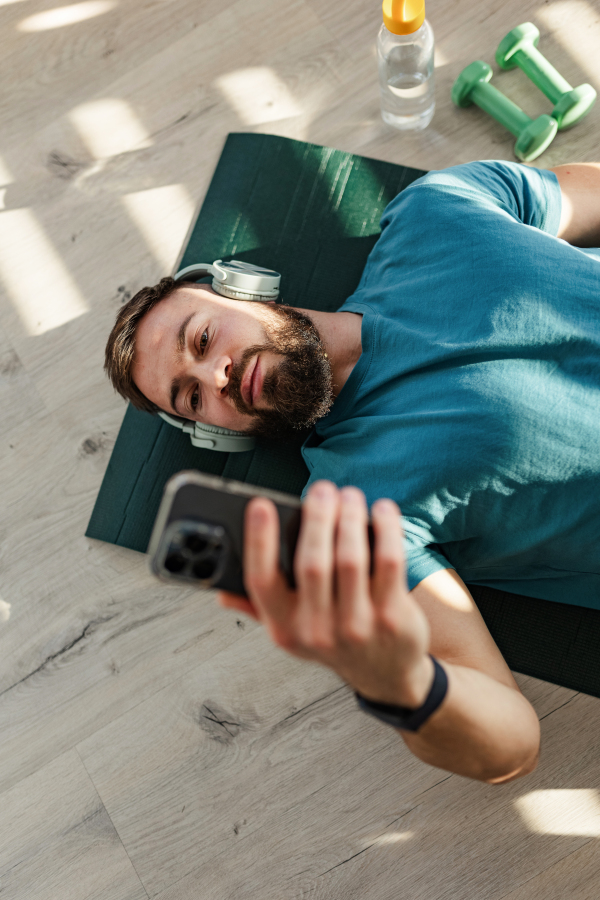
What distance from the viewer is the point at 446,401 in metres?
1.05

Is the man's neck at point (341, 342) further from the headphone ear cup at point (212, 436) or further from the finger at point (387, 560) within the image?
the finger at point (387, 560)

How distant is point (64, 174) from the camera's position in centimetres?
163

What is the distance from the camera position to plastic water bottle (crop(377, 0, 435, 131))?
49.5 inches

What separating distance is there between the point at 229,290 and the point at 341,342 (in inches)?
10.4

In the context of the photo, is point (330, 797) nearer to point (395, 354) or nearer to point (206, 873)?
point (206, 873)

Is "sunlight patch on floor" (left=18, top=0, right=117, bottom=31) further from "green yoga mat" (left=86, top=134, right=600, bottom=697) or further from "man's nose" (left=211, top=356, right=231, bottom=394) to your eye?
"man's nose" (left=211, top=356, right=231, bottom=394)

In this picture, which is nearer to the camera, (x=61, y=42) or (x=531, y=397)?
(x=531, y=397)

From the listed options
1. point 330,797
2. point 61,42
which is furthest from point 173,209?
point 330,797

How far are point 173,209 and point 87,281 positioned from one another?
0.98 feet

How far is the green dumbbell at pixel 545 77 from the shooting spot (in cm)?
140

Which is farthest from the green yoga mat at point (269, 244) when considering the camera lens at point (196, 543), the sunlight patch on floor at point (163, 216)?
the camera lens at point (196, 543)

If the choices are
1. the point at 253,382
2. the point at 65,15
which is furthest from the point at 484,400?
the point at 65,15

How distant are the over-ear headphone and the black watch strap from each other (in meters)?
0.76

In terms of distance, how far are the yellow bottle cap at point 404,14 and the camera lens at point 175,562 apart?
1.22 metres
